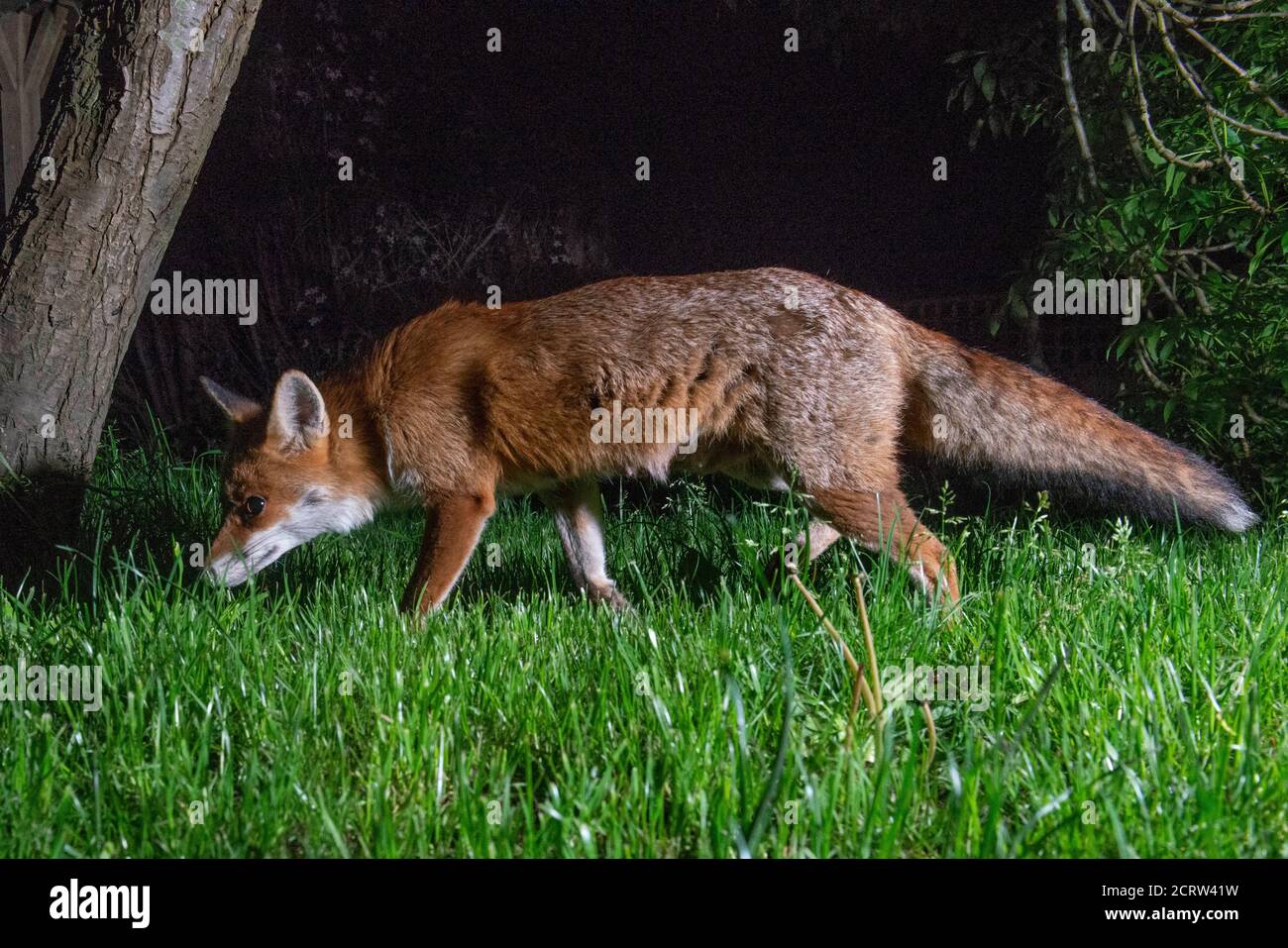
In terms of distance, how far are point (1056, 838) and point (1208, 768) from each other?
1.74ft

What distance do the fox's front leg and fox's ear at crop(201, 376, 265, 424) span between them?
102cm

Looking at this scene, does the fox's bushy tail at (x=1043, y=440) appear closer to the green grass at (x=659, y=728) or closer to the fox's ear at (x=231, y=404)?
the green grass at (x=659, y=728)

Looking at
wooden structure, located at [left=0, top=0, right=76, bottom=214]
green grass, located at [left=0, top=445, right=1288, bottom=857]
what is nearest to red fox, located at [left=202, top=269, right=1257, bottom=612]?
green grass, located at [left=0, top=445, right=1288, bottom=857]

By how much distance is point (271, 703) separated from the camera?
2.72 metres

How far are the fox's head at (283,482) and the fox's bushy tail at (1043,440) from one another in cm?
245

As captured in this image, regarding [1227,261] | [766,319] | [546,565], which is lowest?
[546,565]

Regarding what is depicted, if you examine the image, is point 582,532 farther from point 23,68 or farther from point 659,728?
point 23,68

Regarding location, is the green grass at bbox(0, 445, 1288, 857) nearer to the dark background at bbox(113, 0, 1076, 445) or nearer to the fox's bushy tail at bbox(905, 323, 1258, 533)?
the fox's bushy tail at bbox(905, 323, 1258, 533)

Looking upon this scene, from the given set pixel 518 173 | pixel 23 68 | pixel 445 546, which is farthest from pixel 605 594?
pixel 23 68

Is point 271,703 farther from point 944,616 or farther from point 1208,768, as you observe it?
point 1208,768

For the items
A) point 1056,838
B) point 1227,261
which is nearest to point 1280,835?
point 1056,838

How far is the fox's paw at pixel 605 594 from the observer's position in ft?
14.5

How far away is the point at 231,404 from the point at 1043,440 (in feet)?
11.4

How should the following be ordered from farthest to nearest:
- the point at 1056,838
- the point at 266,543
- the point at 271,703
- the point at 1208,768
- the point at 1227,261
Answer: the point at 1227,261 → the point at 266,543 → the point at 271,703 → the point at 1208,768 → the point at 1056,838
